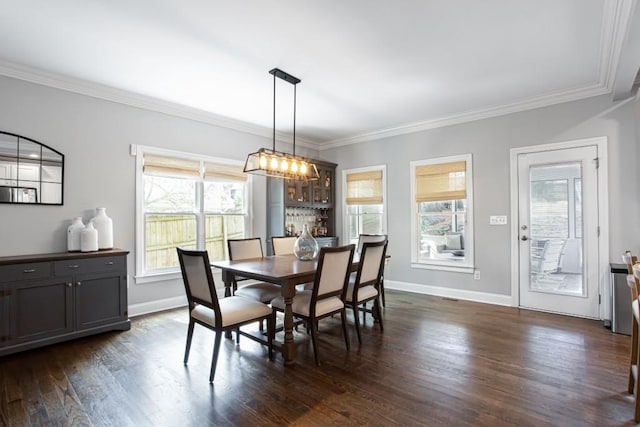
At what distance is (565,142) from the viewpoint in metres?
3.96

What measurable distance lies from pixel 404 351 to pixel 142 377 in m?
2.14

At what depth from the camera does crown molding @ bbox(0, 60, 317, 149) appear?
10.6 ft

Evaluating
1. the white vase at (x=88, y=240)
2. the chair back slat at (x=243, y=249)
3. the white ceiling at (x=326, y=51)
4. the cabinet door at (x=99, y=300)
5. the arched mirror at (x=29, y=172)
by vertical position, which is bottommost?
the cabinet door at (x=99, y=300)

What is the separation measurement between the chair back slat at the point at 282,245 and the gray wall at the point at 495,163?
1924 millimetres

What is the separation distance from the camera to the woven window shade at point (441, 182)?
4.76m

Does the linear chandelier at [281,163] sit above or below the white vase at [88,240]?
above

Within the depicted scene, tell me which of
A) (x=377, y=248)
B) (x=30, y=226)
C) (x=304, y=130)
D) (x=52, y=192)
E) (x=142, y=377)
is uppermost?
(x=304, y=130)

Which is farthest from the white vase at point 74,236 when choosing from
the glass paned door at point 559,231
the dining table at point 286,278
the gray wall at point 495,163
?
the glass paned door at point 559,231

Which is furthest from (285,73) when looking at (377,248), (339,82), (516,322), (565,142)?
(516,322)

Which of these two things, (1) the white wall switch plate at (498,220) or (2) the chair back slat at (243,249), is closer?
(2) the chair back slat at (243,249)

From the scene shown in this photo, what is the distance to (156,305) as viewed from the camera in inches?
163

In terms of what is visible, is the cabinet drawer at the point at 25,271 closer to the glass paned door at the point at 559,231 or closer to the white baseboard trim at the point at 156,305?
the white baseboard trim at the point at 156,305

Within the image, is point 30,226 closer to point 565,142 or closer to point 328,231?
point 328,231

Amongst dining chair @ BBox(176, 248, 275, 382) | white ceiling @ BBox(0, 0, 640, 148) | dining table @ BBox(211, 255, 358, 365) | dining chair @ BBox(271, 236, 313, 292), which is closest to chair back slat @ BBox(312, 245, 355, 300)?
dining table @ BBox(211, 255, 358, 365)
